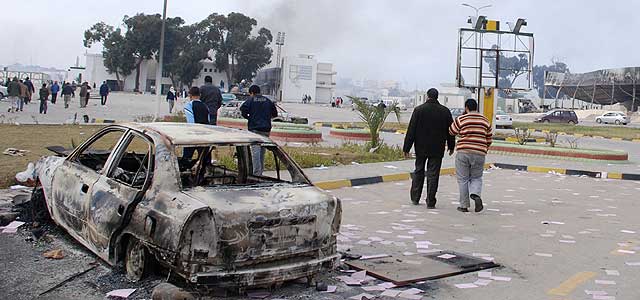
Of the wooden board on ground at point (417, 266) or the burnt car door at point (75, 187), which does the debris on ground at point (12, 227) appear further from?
the wooden board on ground at point (417, 266)

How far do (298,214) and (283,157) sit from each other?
125 centimetres


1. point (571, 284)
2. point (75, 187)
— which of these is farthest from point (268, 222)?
point (571, 284)

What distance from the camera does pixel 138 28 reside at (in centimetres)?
8606

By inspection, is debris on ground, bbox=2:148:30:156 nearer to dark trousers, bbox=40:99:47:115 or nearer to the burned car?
the burned car

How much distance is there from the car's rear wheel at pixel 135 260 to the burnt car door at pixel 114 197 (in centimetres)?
17

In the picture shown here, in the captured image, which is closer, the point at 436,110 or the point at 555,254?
the point at 555,254

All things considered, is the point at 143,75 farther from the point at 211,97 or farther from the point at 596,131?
the point at 211,97

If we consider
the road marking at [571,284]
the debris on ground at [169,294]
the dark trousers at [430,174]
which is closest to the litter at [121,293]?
the debris on ground at [169,294]

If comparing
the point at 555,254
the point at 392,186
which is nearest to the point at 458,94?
the point at 392,186

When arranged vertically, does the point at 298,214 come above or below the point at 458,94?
below

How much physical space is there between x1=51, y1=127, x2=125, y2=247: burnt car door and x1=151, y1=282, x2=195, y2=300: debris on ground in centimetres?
150

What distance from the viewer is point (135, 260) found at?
5.50 metres

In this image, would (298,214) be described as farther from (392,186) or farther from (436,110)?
(392,186)

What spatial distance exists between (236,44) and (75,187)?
85.2m
